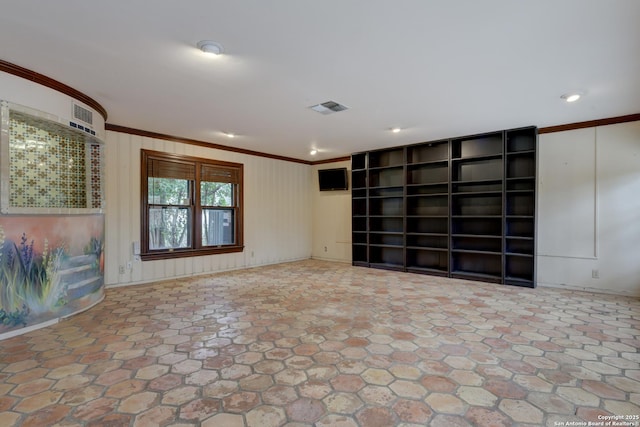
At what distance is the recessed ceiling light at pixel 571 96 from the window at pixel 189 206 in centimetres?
544

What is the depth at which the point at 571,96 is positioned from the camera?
357 centimetres

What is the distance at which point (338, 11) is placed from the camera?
6.88 ft

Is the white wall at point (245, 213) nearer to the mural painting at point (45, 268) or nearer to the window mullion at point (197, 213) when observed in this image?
the window mullion at point (197, 213)

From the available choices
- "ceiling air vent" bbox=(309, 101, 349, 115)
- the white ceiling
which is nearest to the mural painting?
the white ceiling

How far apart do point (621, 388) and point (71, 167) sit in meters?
5.63

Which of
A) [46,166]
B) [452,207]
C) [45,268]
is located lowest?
[45,268]

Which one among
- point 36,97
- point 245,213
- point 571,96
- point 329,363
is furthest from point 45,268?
point 571,96

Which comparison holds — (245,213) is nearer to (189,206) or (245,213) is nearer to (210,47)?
(189,206)

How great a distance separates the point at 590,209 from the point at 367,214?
3663 mm

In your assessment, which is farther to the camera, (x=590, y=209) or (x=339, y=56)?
(x=590, y=209)

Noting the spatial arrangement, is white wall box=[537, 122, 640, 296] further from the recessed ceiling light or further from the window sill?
the window sill

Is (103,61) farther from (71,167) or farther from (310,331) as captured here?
(310,331)

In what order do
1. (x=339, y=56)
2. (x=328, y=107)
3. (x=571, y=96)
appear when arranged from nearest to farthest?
(x=339, y=56), (x=571, y=96), (x=328, y=107)

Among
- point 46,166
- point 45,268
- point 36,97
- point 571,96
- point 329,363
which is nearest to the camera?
point 329,363
